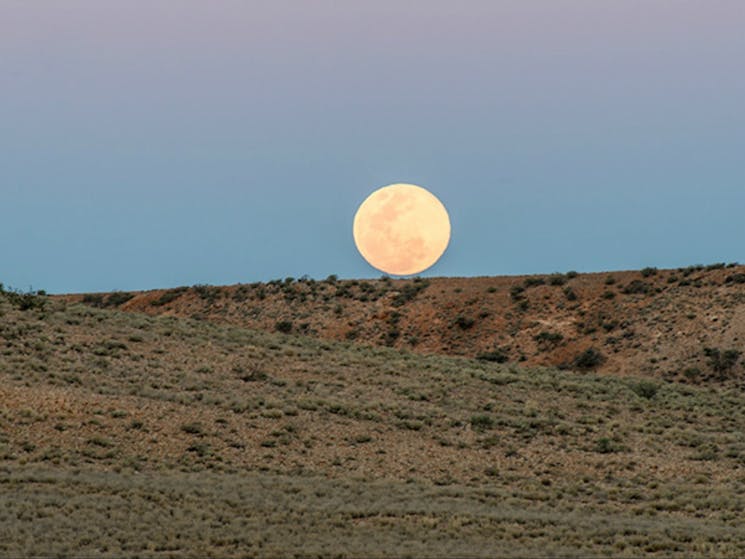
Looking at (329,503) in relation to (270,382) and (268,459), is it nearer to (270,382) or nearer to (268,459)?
(268,459)

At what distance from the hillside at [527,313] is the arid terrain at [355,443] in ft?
1.54

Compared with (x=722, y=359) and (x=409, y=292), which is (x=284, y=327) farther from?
(x=722, y=359)

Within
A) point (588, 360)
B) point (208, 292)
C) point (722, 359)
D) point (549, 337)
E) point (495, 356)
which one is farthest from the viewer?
point (208, 292)

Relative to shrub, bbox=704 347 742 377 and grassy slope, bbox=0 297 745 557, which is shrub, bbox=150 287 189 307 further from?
shrub, bbox=704 347 742 377

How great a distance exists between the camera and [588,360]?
68.6 meters

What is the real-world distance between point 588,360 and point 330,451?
130 ft

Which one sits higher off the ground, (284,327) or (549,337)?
Answer: (284,327)

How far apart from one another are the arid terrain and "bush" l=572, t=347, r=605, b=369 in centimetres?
10

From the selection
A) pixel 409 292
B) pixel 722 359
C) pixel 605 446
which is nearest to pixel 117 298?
pixel 409 292

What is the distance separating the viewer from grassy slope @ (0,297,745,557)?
848 inches

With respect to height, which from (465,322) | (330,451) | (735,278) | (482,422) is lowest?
(330,451)

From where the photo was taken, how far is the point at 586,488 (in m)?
29.5

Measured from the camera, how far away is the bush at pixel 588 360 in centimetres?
6838

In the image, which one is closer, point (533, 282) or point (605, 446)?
point (605, 446)
